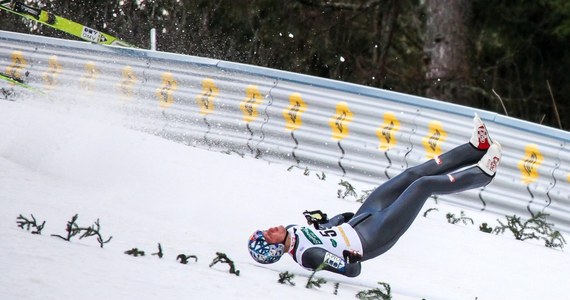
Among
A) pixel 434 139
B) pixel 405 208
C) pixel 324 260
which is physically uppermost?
pixel 434 139

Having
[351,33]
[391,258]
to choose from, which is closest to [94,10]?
[351,33]

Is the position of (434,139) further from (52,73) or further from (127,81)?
(52,73)

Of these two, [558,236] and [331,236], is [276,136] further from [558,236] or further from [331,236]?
[331,236]

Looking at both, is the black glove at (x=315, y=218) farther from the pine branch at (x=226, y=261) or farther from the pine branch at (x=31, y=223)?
the pine branch at (x=31, y=223)

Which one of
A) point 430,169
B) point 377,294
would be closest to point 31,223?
point 377,294

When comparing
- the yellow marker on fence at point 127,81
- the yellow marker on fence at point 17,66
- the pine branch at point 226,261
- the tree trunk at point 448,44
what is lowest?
the pine branch at point 226,261

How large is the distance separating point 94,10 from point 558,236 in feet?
44.7

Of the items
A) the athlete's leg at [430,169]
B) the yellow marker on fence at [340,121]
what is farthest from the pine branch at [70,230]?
the yellow marker on fence at [340,121]

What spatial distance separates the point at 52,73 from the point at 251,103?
9.79ft

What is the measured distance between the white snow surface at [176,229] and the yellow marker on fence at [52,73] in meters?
1.93

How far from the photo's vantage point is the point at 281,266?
802 centimetres

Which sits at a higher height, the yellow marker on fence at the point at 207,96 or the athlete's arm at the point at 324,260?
the yellow marker on fence at the point at 207,96

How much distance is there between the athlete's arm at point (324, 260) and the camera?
296 inches

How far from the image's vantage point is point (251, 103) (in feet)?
41.5
